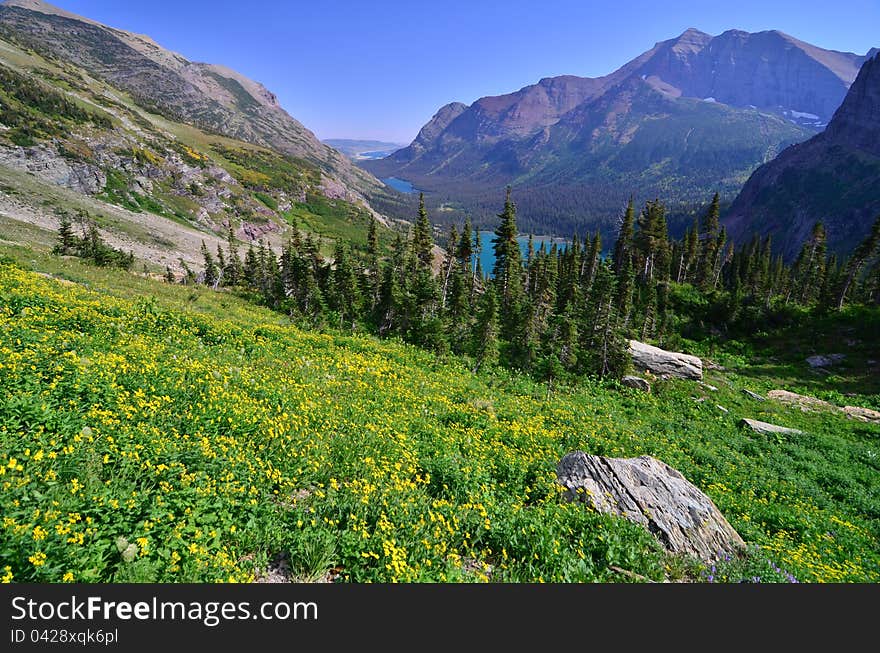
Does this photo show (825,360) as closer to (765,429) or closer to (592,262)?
(765,429)

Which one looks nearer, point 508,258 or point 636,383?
point 636,383

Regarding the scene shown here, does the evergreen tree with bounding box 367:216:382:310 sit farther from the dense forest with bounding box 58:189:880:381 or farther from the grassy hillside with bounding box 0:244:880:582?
the grassy hillside with bounding box 0:244:880:582

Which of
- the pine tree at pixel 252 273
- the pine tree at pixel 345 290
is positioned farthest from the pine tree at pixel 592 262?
the pine tree at pixel 252 273

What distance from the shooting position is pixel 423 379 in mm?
16609

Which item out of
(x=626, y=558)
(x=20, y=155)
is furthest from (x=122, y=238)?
(x=626, y=558)

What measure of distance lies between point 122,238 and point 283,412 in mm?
86261

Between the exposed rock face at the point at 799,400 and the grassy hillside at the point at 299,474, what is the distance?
51.1ft

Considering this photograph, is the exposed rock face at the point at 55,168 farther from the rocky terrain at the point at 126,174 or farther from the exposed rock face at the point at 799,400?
the exposed rock face at the point at 799,400

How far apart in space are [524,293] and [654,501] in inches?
1701

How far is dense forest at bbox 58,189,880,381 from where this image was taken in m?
30.9

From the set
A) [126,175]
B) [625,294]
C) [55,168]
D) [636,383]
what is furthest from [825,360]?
[126,175]

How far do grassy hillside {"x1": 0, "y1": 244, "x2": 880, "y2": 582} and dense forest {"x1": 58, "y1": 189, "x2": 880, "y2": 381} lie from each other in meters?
12.7

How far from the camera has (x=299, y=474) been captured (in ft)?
23.4

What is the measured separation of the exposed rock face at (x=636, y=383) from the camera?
27172 mm
